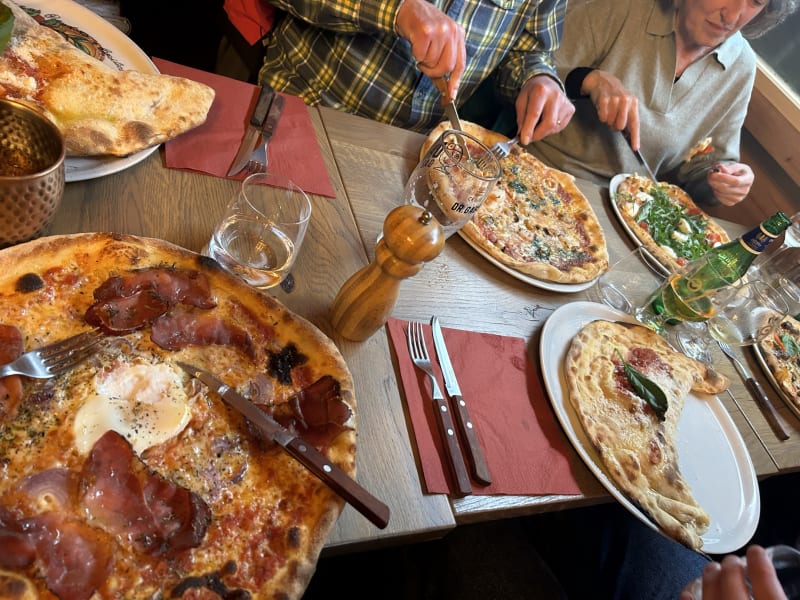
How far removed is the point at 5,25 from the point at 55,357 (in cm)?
76

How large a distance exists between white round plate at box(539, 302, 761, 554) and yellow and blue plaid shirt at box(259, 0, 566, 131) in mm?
1238

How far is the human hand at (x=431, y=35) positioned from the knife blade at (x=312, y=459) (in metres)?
1.42

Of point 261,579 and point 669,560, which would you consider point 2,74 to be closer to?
point 261,579

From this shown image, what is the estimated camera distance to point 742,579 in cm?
129

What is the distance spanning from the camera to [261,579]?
897 millimetres

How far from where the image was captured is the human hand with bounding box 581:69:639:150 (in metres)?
2.66

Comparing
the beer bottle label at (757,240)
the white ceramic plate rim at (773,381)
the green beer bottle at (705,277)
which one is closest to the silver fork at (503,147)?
the green beer bottle at (705,277)

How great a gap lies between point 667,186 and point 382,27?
66.0 inches

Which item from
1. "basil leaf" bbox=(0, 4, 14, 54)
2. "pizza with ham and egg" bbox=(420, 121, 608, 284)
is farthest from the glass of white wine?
"basil leaf" bbox=(0, 4, 14, 54)

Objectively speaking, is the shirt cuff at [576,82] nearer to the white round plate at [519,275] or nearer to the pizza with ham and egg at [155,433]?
the white round plate at [519,275]

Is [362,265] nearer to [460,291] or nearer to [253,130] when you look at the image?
[460,291]

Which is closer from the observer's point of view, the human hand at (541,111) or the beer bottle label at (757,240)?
the beer bottle label at (757,240)

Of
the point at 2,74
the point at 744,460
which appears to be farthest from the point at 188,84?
the point at 744,460

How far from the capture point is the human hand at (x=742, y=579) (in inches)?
49.1
